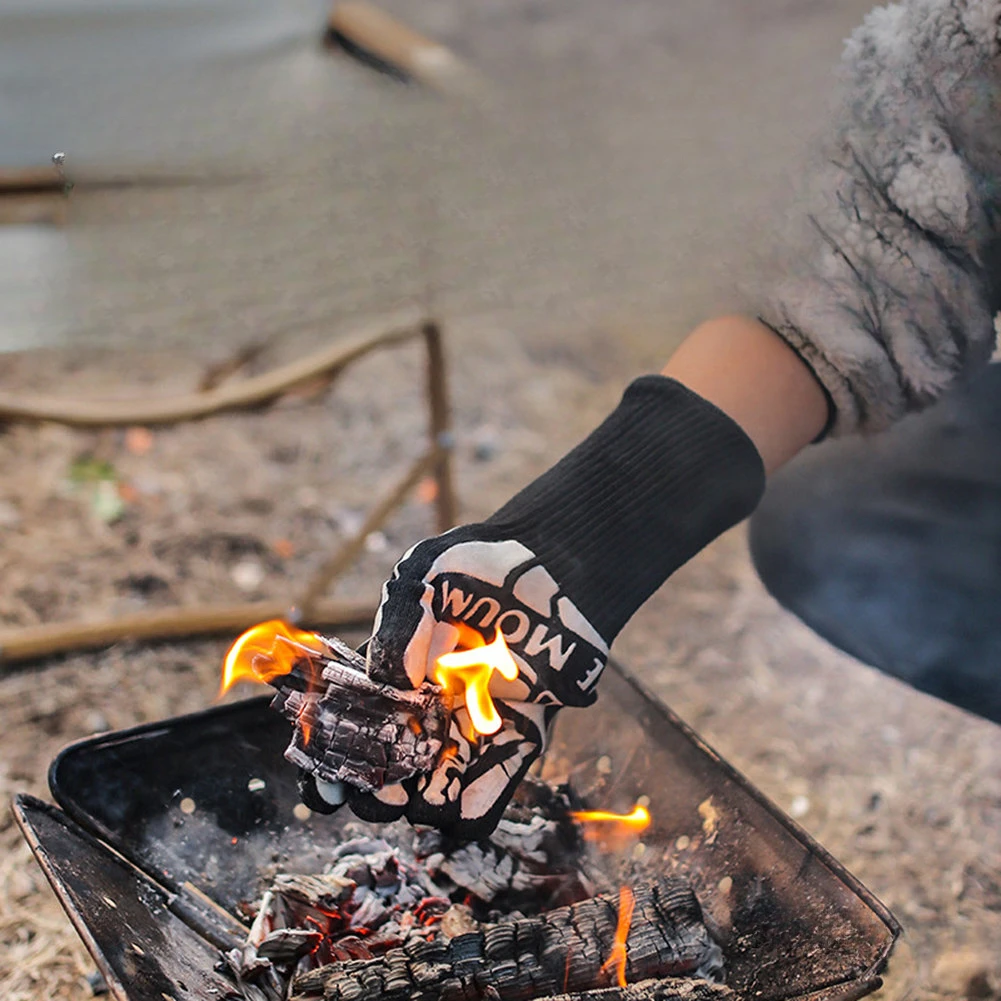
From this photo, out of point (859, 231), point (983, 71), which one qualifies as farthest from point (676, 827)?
point (983, 71)

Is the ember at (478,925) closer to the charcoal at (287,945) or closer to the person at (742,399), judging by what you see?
the charcoal at (287,945)

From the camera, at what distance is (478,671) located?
1.25 meters

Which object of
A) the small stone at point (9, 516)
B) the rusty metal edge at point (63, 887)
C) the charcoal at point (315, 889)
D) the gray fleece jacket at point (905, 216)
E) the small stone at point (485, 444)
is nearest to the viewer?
the rusty metal edge at point (63, 887)

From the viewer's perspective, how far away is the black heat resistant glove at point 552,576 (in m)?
1.23

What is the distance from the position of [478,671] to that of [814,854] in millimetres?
529

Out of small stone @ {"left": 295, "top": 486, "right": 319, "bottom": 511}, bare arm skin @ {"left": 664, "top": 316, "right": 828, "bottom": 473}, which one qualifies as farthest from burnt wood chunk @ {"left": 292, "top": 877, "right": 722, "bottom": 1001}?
small stone @ {"left": 295, "top": 486, "right": 319, "bottom": 511}

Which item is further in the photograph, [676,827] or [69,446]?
[69,446]

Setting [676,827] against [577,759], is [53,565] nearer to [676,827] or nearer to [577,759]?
[577,759]

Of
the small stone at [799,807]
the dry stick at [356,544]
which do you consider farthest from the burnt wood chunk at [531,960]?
the dry stick at [356,544]

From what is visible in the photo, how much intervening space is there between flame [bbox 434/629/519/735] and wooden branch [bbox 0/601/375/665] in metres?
1.46

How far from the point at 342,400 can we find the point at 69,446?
99 centimetres

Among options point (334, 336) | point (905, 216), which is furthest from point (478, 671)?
point (334, 336)

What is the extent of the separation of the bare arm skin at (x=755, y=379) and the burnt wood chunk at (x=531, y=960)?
0.68 meters

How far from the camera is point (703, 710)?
8.57 ft
